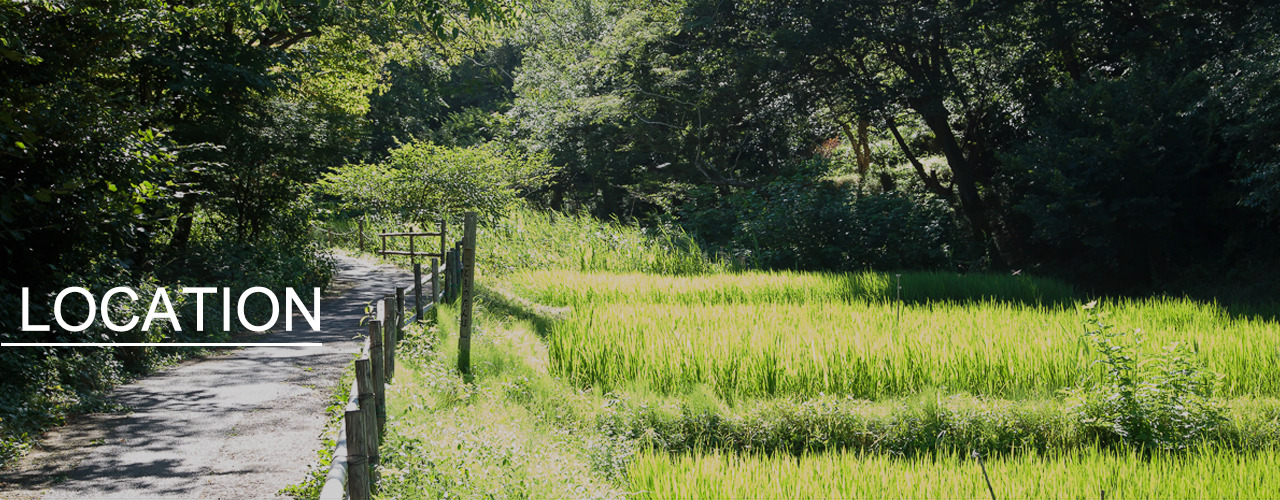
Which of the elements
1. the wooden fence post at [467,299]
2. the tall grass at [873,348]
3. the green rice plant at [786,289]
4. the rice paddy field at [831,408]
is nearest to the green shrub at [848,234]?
the green rice plant at [786,289]

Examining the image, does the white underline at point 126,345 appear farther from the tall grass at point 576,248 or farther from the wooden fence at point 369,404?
the tall grass at point 576,248

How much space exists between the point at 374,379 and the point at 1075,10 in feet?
54.9

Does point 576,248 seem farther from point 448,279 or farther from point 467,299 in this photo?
point 467,299

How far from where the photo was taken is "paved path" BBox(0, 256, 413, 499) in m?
5.50

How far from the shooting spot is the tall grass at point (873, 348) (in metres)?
7.32

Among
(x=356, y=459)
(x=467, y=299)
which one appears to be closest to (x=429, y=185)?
(x=467, y=299)

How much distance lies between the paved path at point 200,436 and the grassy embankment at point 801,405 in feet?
3.01

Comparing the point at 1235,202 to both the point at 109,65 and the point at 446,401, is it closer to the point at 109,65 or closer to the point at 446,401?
the point at 446,401

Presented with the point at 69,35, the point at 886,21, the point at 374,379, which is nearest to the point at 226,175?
the point at 69,35

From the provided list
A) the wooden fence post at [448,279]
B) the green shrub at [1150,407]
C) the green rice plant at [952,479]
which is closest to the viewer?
the green rice plant at [952,479]

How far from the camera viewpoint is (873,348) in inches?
303

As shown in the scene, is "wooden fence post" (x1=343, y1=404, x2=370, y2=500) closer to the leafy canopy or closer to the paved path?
the paved path

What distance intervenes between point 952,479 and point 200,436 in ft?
17.6

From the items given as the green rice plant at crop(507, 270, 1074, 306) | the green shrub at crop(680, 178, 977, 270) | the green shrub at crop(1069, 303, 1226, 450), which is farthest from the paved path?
the green shrub at crop(680, 178, 977, 270)
